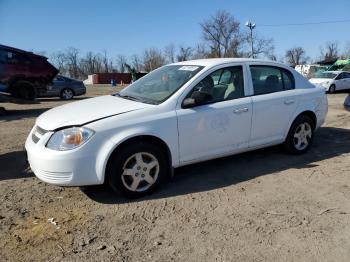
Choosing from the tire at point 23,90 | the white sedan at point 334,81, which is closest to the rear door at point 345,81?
the white sedan at point 334,81

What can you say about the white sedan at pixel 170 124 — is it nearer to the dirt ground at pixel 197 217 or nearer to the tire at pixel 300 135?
the tire at pixel 300 135

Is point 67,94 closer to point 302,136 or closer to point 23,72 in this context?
point 23,72

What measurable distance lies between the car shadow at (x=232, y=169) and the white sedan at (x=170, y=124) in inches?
8.1

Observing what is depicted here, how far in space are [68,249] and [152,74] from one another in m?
3.19

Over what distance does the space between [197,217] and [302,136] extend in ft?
10.0

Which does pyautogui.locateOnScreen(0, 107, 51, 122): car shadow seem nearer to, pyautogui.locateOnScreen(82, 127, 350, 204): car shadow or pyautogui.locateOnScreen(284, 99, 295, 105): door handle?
pyautogui.locateOnScreen(82, 127, 350, 204): car shadow

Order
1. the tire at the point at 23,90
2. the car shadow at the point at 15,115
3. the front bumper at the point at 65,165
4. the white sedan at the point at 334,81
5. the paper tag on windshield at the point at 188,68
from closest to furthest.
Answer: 1. the front bumper at the point at 65,165
2. the paper tag on windshield at the point at 188,68
3. the car shadow at the point at 15,115
4. the tire at the point at 23,90
5. the white sedan at the point at 334,81

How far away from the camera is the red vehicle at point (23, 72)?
14102 millimetres

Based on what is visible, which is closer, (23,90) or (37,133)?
(37,133)

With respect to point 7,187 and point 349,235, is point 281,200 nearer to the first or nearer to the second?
point 349,235

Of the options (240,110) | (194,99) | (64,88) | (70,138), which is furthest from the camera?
(64,88)

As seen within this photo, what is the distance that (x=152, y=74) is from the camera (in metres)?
5.87

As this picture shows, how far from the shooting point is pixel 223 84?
538cm

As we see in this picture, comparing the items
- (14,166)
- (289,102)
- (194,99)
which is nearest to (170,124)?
(194,99)
